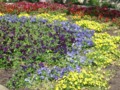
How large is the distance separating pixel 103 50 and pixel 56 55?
1225 mm

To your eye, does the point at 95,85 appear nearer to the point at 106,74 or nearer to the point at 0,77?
the point at 106,74

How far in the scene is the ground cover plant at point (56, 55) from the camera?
22.7ft

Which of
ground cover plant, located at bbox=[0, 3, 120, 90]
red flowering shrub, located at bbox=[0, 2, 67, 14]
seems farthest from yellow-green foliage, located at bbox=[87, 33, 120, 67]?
red flowering shrub, located at bbox=[0, 2, 67, 14]

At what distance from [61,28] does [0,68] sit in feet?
10.3

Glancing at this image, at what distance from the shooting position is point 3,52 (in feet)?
28.0

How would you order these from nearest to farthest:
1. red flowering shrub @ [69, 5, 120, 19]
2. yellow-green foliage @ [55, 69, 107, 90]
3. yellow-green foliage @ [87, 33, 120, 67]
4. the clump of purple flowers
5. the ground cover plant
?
yellow-green foliage @ [55, 69, 107, 90], the ground cover plant, the clump of purple flowers, yellow-green foliage @ [87, 33, 120, 67], red flowering shrub @ [69, 5, 120, 19]

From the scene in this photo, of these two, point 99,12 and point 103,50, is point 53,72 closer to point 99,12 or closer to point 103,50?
point 103,50

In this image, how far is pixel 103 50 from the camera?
8867 mm

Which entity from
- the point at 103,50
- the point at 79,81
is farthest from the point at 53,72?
the point at 103,50

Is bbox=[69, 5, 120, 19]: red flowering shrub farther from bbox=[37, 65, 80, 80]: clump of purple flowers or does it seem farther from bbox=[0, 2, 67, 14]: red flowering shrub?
bbox=[37, 65, 80, 80]: clump of purple flowers

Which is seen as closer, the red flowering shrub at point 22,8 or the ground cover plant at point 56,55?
the ground cover plant at point 56,55

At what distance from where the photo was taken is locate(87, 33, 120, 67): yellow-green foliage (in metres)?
8.10

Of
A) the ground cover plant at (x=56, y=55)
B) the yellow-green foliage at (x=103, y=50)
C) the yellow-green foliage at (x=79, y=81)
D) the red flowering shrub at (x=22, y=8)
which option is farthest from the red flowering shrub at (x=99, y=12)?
the yellow-green foliage at (x=79, y=81)

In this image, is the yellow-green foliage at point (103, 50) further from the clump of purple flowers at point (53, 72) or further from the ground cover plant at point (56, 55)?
the clump of purple flowers at point (53, 72)
